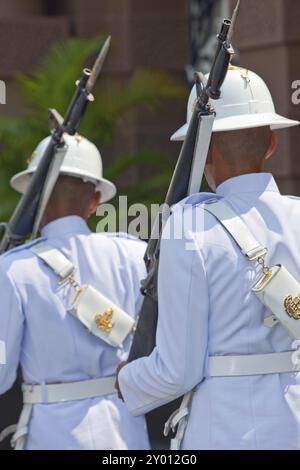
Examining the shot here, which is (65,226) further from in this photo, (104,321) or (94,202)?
(104,321)

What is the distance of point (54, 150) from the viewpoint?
5559mm

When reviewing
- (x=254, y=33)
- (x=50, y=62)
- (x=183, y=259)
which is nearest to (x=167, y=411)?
(x=254, y=33)

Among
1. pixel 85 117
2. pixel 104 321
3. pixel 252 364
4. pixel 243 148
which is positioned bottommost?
pixel 85 117

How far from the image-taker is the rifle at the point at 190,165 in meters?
4.14

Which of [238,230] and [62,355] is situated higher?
[238,230]

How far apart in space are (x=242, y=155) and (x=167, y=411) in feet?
16.3

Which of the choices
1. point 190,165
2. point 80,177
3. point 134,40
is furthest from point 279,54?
point 190,165

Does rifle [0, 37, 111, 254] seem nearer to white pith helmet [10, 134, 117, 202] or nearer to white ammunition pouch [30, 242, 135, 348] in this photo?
white pith helmet [10, 134, 117, 202]

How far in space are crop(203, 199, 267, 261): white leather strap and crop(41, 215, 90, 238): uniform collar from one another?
1504 mm

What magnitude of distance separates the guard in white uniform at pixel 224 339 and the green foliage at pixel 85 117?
287 inches

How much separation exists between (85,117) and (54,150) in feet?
19.3

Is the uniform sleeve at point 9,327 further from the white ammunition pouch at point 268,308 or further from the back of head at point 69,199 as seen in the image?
the white ammunition pouch at point 268,308

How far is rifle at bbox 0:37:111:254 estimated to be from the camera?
550cm
